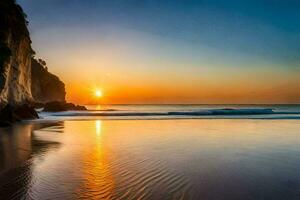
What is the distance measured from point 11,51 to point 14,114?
694 cm

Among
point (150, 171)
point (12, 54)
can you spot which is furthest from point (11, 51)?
point (150, 171)

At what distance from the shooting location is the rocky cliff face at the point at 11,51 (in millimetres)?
31406

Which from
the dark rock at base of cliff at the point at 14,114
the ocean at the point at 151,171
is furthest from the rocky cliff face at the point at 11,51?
the ocean at the point at 151,171

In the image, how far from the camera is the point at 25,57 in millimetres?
49219

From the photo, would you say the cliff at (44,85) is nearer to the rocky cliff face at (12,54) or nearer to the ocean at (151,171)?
the rocky cliff face at (12,54)

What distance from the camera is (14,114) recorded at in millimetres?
32656

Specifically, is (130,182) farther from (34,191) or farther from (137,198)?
(34,191)

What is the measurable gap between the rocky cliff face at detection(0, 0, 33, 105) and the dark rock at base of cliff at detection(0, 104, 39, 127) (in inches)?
35.8

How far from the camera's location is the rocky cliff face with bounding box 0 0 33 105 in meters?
31.4

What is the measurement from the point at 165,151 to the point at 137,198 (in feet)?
21.8

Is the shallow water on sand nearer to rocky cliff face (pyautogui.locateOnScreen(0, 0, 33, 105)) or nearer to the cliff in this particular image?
rocky cliff face (pyautogui.locateOnScreen(0, 0, 33, 105))

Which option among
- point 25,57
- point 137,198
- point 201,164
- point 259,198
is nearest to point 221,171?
point 201,164

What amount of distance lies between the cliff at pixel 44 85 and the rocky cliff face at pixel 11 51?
6045cm

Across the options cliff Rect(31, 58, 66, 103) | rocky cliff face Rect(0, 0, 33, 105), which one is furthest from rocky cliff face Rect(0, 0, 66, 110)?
cliff Rect(31, 58, 66, 103)
